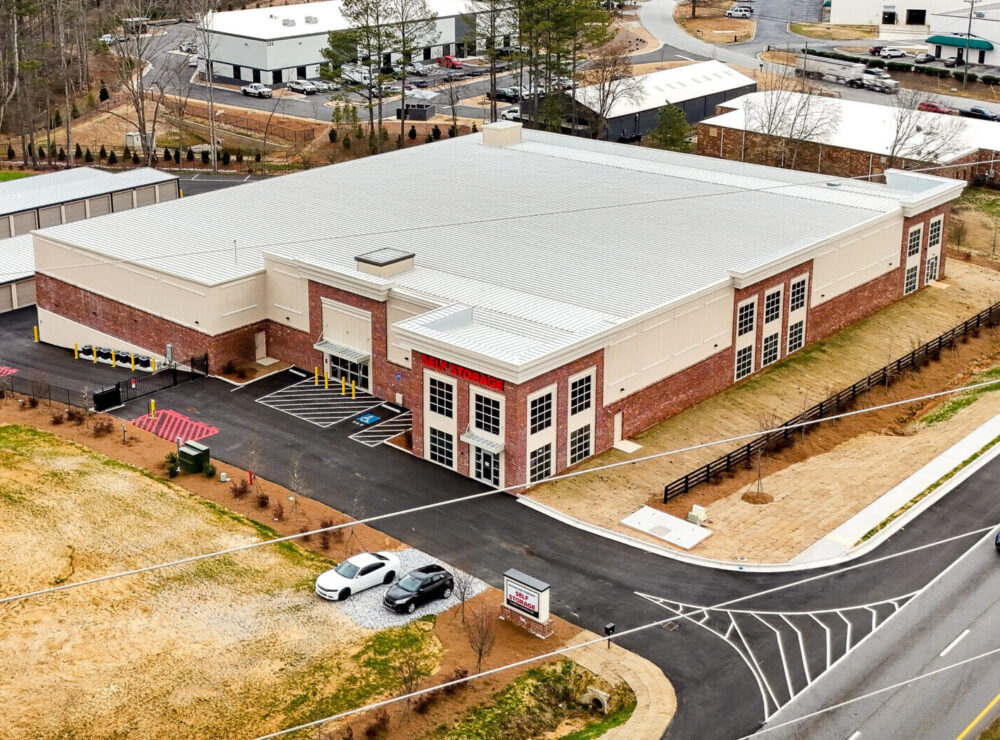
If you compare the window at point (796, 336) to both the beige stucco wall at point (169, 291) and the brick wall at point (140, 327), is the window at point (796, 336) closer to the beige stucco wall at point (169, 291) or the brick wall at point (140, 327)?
the brick wall at point (140, 327)

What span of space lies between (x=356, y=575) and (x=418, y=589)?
2.33 meters

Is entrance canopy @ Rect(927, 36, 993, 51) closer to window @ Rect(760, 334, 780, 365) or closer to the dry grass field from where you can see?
window @ Rect(760, 334, 780, 365)

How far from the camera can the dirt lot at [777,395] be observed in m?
53.9

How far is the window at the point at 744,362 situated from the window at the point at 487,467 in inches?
655

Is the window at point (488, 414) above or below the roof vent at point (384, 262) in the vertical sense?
below

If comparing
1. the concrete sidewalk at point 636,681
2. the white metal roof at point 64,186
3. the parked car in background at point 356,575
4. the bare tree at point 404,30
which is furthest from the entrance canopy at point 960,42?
the concrete sidewalk at point 636,681

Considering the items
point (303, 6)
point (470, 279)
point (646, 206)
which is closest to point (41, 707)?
point (470, 279)

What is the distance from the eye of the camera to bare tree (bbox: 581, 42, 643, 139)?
114 metres

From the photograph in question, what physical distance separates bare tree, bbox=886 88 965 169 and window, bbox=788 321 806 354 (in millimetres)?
36415

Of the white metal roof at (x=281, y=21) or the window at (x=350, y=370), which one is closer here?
the window at (x=350, y=370)

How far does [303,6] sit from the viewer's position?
14612cm

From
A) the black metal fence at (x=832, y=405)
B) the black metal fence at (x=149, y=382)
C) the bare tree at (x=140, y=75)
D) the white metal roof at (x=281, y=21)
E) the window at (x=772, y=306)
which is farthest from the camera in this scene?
the white metal roof at (x=281, y=21)

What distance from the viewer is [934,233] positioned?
7950 cm

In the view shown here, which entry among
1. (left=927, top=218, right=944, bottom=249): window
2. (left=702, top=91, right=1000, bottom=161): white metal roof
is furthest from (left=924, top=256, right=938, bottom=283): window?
(left=702, top=91, right=1000, bottom=161): white metal roof
